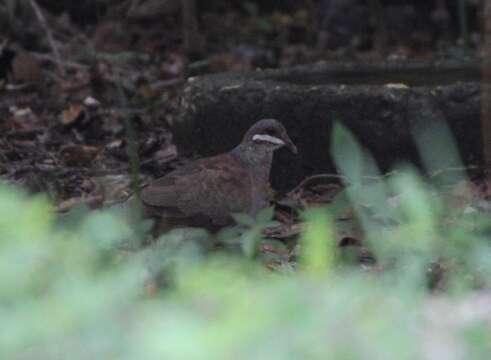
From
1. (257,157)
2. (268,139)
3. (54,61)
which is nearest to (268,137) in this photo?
(268,139)

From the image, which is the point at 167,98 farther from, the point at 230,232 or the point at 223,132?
the point at 230,232

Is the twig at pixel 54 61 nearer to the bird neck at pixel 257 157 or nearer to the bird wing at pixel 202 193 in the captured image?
the bird neck at pixel 257 157

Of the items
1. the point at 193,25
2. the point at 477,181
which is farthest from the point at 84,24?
the point at 477,181

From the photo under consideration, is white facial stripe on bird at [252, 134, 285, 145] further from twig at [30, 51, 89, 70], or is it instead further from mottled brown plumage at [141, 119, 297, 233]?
twig at [30, 51, 89, 70]

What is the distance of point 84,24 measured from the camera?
1095cm

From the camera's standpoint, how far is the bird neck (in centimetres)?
568

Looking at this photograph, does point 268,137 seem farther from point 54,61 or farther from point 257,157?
point 54,61

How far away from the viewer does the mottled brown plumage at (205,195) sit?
17.2 ft

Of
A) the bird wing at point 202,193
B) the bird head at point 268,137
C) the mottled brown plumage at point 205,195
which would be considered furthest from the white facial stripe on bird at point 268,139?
the bird wing at point 202,193

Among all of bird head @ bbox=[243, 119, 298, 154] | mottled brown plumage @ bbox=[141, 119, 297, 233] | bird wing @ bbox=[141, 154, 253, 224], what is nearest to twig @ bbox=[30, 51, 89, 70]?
bird head @ bbox=[243, 119, 298, 154]

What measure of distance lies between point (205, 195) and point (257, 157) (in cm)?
52

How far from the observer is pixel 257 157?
18.9ft

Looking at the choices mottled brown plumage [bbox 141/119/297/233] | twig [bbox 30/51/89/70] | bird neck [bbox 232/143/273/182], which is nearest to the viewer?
mottled brown plumage [bbox 141/119/297/233]

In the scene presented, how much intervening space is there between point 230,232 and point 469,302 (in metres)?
1.95
